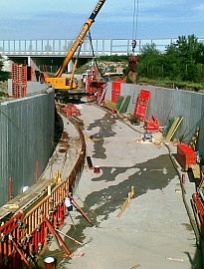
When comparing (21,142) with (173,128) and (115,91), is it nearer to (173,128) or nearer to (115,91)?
(173,128)

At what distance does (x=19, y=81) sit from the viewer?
29.6m

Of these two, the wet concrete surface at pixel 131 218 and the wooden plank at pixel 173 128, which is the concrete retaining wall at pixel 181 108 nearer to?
the wooden plank at pixel 173 128

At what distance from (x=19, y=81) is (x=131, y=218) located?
1849 cm

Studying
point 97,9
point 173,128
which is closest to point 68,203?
point 173,128

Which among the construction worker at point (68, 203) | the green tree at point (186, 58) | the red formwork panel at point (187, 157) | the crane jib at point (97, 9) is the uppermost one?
the crane jib at point (97, 9)

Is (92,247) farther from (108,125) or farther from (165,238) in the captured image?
(108,125)

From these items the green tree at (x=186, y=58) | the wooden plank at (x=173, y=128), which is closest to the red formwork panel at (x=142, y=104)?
the wooden plank at (x=173, y=128)

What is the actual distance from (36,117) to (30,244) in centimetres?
574

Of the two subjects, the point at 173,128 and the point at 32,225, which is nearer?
the point at 32,225

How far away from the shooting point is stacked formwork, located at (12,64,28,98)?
28.6m

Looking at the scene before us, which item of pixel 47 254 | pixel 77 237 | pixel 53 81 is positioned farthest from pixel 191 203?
pixel 53 81

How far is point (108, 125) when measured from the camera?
3334 cm

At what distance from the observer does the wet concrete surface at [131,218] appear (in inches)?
422

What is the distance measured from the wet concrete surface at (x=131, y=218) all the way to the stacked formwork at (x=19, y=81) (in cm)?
782
